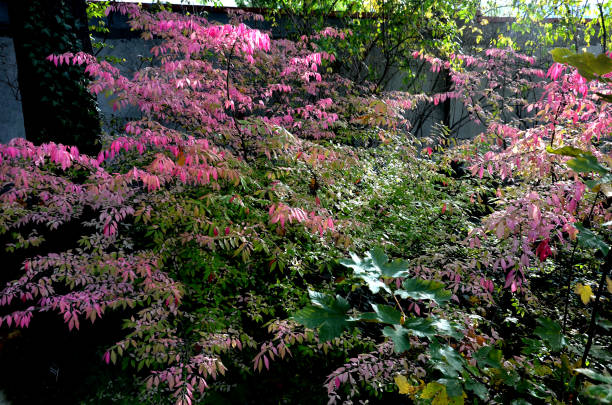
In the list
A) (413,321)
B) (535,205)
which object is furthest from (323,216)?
(413,321)

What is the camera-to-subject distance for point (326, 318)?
37.0 inches

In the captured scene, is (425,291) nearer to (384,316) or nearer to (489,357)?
(384,316)

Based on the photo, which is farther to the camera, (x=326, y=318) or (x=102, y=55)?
(x=102, y=55)

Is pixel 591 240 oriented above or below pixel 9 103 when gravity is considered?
above

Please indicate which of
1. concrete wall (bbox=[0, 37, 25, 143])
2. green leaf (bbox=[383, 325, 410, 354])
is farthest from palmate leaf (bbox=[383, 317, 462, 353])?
concrete wall (bbox=[0, 37, 25, 143])

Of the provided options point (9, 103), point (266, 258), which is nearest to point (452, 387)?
point (266, 258)

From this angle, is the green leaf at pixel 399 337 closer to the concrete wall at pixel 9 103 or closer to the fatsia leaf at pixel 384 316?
the fatsia leaf at pixel 384 316

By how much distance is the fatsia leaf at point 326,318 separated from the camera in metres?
0.90

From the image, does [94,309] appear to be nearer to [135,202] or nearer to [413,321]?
[135,202]

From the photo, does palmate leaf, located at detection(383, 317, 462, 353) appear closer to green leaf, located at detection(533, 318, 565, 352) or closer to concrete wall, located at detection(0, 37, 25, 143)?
green leaf, located at detection(533, 318, 565, 352)

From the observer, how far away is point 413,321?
101cm

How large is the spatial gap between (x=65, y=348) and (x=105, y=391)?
79 cm

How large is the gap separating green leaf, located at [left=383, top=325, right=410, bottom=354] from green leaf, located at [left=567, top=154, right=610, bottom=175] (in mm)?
640

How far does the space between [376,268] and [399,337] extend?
0.71 feet
